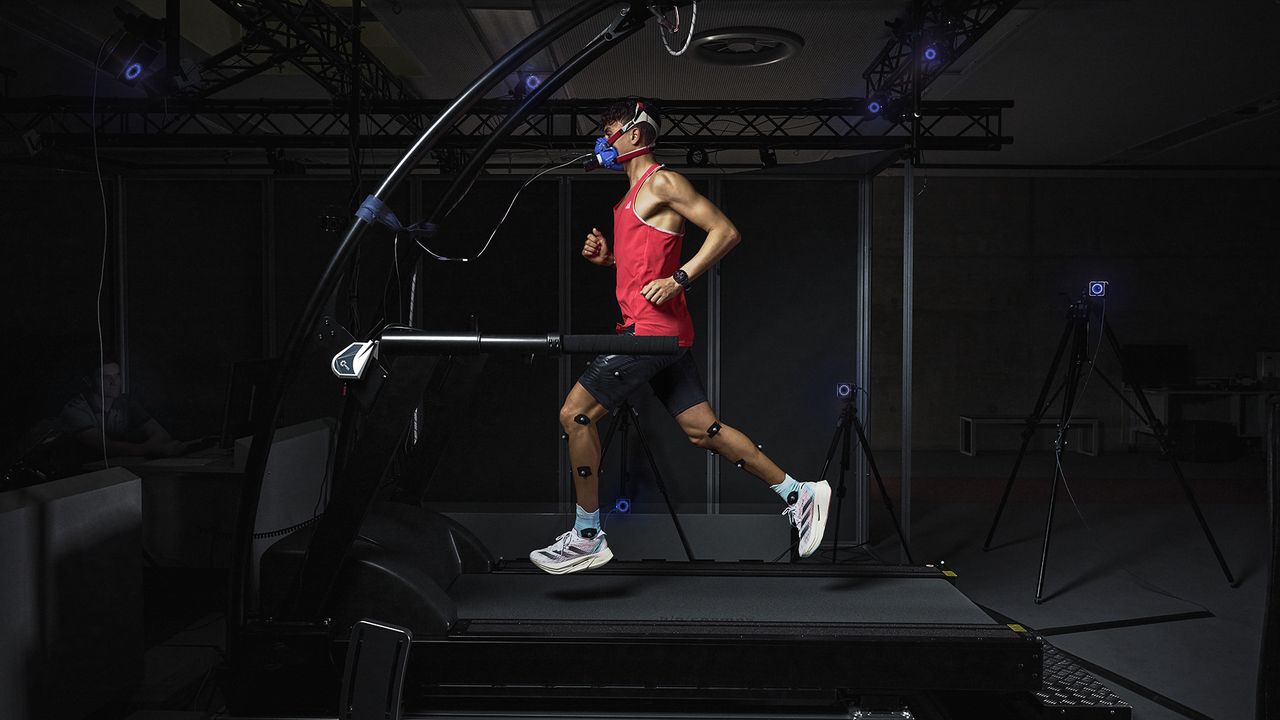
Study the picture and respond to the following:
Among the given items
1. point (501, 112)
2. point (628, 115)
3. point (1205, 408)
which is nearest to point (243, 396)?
point (628, 115)

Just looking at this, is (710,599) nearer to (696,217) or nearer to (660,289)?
(660,289)

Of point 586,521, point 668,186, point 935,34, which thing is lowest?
point 586,521

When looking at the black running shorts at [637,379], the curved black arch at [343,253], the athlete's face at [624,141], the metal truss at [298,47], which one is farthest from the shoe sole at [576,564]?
the metal truss at [298,47]

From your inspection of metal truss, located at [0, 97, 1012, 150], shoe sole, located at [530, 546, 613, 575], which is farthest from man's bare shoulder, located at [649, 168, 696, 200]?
metal truss, located at [0, 97, 1012, 150]

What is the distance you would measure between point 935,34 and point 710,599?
146 inches

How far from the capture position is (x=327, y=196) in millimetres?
5176

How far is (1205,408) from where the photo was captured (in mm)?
8812

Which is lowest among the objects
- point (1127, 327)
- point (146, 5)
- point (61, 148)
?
point (1127, 327)

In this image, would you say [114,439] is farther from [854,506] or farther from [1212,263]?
[1212,263]

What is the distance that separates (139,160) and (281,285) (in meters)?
5.07

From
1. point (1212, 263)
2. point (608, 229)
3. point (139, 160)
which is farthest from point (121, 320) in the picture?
point (1212, 263)

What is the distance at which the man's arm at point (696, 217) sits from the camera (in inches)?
97.3

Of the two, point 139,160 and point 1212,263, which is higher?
point 139,160

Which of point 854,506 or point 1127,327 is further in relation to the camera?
point 1127,327
